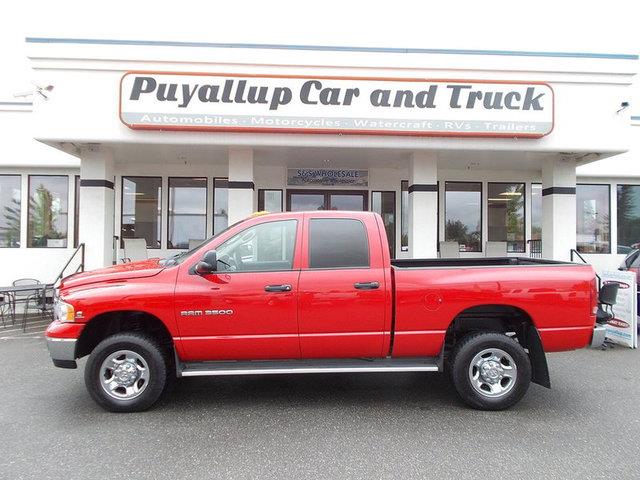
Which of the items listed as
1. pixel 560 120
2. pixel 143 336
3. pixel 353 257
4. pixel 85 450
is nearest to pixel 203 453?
pixel 85 450

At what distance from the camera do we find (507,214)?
13195mm

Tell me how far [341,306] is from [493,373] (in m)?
1.73

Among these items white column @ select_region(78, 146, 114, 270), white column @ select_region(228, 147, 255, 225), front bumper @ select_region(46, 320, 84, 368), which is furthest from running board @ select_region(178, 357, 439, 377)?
white column @ select_region(78, 146, 114, 270)

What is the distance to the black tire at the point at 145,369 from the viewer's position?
14.5 ft

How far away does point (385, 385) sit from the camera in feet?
17.7

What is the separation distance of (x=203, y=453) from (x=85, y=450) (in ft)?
3.34

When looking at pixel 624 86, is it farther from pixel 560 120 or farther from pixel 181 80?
pixel 181 80

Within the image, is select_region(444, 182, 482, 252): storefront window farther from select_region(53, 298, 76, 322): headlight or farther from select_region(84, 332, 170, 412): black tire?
select_region(53, 298, 76, 322): headlight

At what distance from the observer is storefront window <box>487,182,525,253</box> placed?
13.1 m

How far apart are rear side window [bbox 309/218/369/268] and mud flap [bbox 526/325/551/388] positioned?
6.30ft

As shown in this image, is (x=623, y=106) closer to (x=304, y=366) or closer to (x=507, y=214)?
(x=507, y=214)

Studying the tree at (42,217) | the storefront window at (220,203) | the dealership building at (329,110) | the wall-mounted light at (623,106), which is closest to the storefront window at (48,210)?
the tree at (42,217)

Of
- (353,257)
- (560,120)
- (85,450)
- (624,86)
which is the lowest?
(85,450)

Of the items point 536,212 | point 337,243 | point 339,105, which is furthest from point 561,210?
point 337,243
